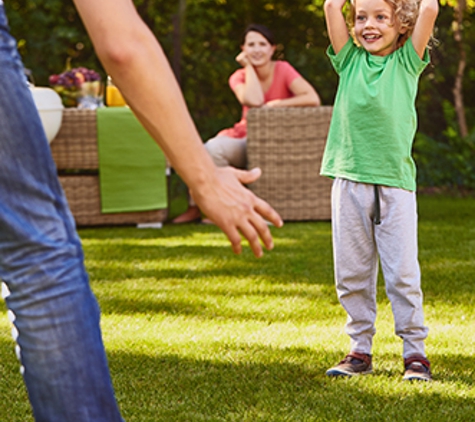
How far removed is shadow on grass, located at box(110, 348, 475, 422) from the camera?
2004 millimetres

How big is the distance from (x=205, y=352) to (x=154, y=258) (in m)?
1.88

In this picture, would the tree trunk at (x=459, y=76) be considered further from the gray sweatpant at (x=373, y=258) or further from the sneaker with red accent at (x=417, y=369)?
the sneaker with red accent at (x=417, y=369)

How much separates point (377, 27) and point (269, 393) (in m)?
1.03

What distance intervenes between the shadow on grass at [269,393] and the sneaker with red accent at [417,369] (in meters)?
0.03

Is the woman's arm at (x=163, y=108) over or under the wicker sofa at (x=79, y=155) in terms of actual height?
over

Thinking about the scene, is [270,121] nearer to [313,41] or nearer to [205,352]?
[205,352]

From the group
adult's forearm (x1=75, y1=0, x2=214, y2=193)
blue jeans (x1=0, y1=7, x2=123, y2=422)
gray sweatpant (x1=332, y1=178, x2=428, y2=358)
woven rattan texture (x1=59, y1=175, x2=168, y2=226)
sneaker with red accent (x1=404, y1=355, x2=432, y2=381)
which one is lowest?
woven rattan texture (x1=59, y1=175, x2=168, y2=226)

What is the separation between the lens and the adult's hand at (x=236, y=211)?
115 centimetres

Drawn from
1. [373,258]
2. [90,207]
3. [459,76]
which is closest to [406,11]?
[373,258]

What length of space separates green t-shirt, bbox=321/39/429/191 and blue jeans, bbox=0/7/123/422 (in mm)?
1319

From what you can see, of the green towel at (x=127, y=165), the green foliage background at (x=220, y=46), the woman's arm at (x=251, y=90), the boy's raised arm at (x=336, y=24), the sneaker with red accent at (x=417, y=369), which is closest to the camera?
the sneaker with red accent at (x=417, y=369)

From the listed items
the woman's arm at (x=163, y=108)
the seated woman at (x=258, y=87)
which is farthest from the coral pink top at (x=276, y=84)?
the woman's arm at (x=163, y=108)

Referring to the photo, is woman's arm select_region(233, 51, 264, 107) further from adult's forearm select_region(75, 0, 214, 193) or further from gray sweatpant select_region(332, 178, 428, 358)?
adult's forearm select_region(75, 0, 214, 193)

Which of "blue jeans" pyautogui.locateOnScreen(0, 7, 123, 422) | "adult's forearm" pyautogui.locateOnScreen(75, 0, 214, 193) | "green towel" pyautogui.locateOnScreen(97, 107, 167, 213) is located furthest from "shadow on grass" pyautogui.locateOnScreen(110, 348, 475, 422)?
"green towel" pyautogui.locateOnScreen(97, 107, 167, 213)
